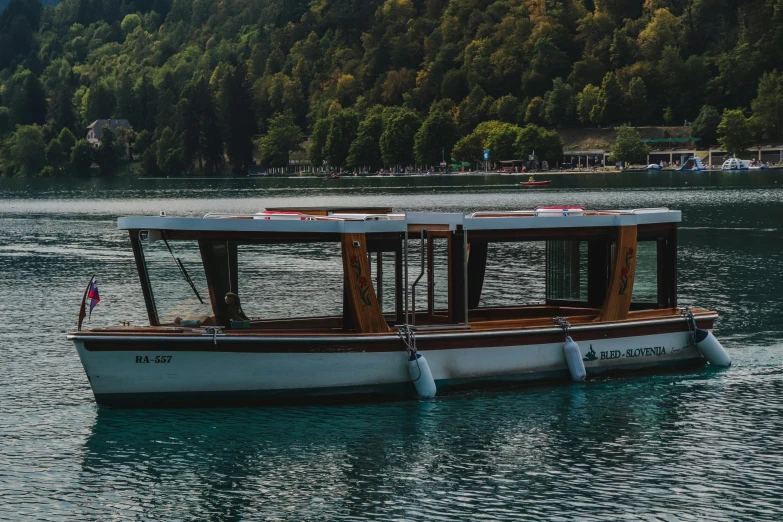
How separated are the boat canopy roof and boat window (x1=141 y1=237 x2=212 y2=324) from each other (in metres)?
0.47

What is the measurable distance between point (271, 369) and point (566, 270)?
854cm

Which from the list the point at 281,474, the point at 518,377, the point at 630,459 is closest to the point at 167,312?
the point at 281,474

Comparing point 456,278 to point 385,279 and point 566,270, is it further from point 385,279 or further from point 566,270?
point 566,270

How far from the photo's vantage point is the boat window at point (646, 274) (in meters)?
28.9

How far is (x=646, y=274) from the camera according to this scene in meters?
29.0

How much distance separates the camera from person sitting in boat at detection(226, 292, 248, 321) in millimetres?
25250

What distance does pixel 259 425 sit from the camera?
24.5 metres

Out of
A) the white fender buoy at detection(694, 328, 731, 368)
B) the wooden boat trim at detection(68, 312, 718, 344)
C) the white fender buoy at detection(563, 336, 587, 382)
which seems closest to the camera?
the wooden boat trim at detection(68, 312, 718, 344)

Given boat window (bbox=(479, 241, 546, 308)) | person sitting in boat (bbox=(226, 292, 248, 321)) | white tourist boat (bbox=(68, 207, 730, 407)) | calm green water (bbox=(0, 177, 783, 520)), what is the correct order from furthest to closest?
boat window (bbox=(479, 241, 546, 308)) < person sitting in boat (bbox=(226, 292, 248, 321)) < white tourist boat (bbox=(68, 207, 730, 407)) < calm green water (bbox=(0, 177, 783, 520))

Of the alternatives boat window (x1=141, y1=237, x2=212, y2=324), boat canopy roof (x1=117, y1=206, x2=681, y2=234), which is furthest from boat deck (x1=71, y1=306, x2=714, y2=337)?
boat canopy roof (x1=117, y1=206, x2=681, y2=234)

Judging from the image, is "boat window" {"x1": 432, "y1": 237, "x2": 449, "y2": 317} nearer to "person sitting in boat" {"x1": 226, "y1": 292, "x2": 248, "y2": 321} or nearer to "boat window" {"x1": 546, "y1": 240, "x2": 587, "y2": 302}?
"boat window" {"x1": 546, "y1": 240, "x2": 587, "y2": 302}

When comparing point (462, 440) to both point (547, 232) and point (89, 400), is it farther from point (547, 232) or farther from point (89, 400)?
point (89, 400)

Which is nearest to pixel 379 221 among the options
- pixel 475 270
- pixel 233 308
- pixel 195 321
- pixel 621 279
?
pixel 233 308

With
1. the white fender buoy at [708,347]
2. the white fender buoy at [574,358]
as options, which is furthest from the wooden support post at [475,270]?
the white fender buoy at [708,347]
